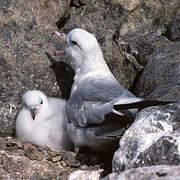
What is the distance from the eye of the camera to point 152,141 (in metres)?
3.81

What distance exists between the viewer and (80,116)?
4812 millimetres

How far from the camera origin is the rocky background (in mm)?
3855

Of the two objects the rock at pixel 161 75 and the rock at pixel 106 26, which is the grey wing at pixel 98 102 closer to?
the rock at pixel 161 75

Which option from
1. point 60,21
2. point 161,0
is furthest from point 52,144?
point 161,0

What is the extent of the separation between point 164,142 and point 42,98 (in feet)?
7.54

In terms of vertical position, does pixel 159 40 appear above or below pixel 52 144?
above

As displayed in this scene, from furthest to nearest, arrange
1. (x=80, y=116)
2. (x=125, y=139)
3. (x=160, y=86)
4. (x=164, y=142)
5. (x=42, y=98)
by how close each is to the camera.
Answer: (x=42, y=98), (x=160, y=86), (x=80, y=116), (x=125, y=139), (x=164, y=142)

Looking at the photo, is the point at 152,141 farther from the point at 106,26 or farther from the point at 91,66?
the point at 106,26

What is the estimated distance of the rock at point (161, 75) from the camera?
4922 mm

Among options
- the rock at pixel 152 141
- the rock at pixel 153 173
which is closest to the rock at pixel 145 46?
the rock at pixel 152 141

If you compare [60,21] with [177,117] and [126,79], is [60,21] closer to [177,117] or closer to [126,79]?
[126,79]

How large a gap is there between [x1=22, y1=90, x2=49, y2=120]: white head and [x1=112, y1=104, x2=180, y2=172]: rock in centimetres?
179

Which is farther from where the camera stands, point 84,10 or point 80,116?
point 84,10

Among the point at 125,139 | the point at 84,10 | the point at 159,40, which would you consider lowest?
the point at 125,139
